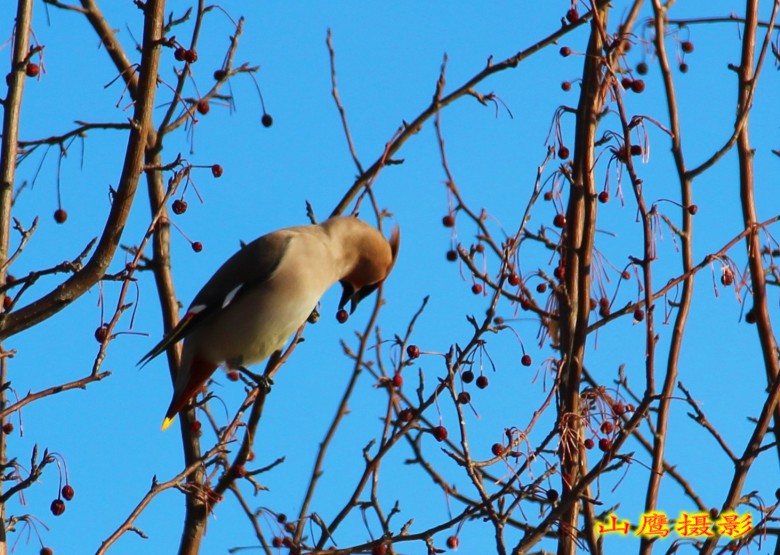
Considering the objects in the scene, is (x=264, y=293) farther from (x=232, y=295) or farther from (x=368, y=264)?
(x=368, y=264)

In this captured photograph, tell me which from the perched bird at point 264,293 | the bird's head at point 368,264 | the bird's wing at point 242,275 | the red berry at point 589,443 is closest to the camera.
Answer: the red berry at point 589,443

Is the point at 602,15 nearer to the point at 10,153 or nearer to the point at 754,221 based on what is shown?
the point at 754,221

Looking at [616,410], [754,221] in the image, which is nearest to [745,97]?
[754,221]

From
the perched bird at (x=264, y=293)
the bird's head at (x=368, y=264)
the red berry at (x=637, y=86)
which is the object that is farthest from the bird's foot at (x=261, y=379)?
the red berry at (x=637, y=86)

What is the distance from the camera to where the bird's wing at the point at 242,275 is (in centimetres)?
398

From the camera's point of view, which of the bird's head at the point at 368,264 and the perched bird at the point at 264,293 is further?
the bird's head at the point at 368,264

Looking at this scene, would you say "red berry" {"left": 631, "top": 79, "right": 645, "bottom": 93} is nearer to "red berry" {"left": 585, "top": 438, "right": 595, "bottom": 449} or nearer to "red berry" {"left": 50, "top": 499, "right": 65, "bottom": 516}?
"red berry" {"left": 585, "top": 438, "right": 595, "bottom": 449}

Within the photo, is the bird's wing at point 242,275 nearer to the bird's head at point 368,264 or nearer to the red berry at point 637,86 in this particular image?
the bird's head at point 368,264

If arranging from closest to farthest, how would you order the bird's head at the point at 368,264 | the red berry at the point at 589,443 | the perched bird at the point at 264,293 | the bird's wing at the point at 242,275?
the red berry at the point at 589,443 < the perched bird at the point at 264,293 < the bird's wing at the point at 242,275 < the bird's head at the point at 368,264

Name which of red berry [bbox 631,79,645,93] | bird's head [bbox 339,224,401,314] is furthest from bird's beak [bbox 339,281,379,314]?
red berry [bbox 631,79,645,93]

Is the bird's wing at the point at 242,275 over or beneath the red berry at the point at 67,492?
over

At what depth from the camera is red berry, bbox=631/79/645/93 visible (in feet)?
11.9

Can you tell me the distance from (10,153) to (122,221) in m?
0.57

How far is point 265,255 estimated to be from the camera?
4.01 meters
